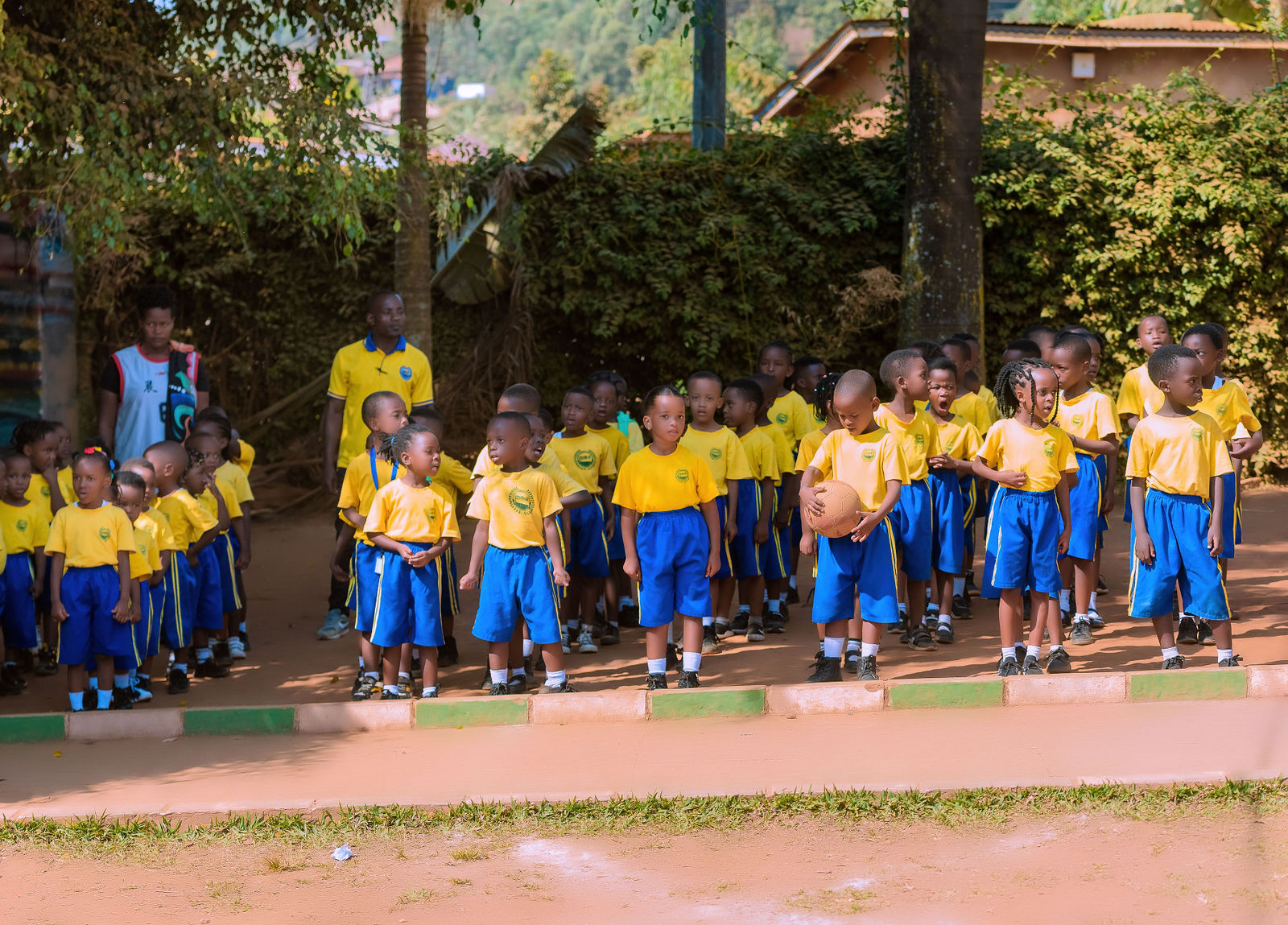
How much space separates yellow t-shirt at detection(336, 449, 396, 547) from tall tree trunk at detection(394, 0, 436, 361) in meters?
5.01

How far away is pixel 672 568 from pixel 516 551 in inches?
31.8

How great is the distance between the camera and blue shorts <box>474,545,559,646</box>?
21.6 ft

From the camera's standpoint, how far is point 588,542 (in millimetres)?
7812

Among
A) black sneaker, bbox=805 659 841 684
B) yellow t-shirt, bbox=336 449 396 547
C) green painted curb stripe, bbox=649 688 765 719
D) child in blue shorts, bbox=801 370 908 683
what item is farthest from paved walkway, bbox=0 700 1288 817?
yellow t-shirt, bbox=336 449 396 547

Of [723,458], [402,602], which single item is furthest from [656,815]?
[723,458]

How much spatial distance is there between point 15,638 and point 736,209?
8.51m

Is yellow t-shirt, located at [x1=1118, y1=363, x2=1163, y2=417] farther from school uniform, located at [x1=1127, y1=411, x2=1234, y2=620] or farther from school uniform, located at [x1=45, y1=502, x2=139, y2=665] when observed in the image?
school uniform, located at [x1=45, y1=502, x2=139, y2=665]

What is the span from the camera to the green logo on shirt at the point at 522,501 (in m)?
6.59

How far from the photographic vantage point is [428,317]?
12711 mm

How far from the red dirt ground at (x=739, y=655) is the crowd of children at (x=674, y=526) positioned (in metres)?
Answer: 0.16

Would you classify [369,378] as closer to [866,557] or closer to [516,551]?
[516,551]

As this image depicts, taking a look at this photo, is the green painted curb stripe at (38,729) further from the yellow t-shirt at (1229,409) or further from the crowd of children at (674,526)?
the yellow t-shirt at (1229,409)

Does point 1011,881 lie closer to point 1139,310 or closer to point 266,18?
point 266,18

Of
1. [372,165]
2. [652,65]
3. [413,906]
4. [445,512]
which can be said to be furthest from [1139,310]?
[652,65]
